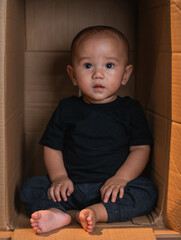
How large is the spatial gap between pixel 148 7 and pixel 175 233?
25.7 inches

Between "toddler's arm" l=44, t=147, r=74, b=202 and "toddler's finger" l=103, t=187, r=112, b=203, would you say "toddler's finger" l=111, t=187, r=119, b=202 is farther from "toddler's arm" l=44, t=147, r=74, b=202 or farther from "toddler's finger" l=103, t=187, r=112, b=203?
"toddler's arm" l=44, t=147, r=74, b=202

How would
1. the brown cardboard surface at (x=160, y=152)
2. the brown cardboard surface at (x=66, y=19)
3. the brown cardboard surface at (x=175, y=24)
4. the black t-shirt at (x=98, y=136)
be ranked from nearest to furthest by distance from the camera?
the brown cardboard surface at (x=175, y=24) < the brown cardboard surface at (x=160, y=152) < the black t-shirt at (x=98, y=136) < the brown cardboard surface at (x=66, y=19)

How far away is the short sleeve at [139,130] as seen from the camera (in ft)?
3.52

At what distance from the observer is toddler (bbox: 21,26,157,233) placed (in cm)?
101

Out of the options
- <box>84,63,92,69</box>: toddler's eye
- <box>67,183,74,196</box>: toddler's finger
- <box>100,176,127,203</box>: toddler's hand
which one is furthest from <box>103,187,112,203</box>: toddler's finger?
<box>84,63,92,69</box>: toddler's eye

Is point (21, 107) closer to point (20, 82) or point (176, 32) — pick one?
point (20, 82)

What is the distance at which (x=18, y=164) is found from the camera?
44.8 inches

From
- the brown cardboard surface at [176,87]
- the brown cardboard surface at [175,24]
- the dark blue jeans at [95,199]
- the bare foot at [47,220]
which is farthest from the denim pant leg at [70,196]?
the brown cardboard surface at [175,24]

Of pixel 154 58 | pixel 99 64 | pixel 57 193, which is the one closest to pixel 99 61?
pixel 99 64

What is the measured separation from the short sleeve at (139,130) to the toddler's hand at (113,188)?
13cm

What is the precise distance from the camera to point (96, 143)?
3.53 feet

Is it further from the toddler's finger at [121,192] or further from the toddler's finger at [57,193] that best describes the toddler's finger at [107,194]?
the toddler's finger at [57,193]

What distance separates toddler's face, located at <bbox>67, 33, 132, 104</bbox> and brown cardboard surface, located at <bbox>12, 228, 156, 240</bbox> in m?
0.38

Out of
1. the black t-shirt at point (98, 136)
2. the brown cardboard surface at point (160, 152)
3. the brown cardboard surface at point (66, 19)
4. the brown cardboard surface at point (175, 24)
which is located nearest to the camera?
the brown cardboard surface at point (175, 24)
